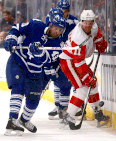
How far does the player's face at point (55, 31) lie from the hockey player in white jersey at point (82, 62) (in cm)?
22

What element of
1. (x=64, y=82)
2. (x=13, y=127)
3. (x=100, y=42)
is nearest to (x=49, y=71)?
(x=64, y=82)

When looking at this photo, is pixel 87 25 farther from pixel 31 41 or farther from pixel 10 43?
pixel 10 43

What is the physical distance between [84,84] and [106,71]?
1.17 feet

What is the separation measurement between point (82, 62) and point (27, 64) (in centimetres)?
47

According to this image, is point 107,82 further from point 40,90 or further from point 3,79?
point 3,79

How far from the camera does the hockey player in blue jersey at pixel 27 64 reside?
3.33 m

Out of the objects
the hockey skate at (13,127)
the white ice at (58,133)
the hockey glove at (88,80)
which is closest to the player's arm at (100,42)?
the hockey glove at (88,80)

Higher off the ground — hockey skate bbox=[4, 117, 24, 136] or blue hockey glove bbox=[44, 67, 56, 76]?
blue hockey glove bbox=[44, 67, 56, 76]

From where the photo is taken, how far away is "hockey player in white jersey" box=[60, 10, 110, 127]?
352cm

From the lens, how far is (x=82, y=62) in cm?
351

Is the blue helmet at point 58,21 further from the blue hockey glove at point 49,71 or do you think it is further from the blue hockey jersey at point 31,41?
the blue hockey glove at point 49,71

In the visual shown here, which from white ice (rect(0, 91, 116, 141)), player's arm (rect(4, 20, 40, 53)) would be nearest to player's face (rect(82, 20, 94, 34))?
player's arm (rect(4, 20, 40, 53))

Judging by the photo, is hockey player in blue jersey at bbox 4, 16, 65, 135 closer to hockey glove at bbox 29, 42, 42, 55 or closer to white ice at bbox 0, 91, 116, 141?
hockey glove at bbox 29, 42, 42, 55

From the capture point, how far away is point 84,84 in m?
3.70
